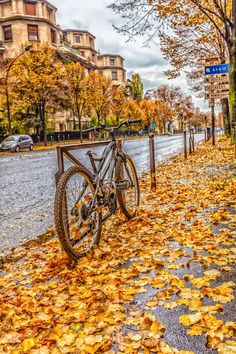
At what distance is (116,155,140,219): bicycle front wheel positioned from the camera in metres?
4.61

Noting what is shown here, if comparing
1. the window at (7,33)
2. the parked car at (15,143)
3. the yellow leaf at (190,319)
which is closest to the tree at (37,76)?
the parked car at (15,143)

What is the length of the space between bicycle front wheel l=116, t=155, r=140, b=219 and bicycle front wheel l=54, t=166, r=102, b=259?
2.55 ft

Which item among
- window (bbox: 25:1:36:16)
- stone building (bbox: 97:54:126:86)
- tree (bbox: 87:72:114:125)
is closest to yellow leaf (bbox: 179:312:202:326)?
tree (bbox: 87:72:114:125)

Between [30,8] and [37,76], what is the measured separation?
26.1 metres

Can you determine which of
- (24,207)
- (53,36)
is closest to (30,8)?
(53,36)

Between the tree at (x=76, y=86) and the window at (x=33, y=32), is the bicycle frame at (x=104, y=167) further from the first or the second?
the window at (x=33, y=32)

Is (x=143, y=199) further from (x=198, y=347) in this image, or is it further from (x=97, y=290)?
(x=198, y=347)

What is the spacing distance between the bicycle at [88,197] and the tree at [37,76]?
32159 mm

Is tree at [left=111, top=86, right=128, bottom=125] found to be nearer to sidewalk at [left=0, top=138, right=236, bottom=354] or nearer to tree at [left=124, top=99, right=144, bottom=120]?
tree at [left=124, top=99, right=144, bottom=120]

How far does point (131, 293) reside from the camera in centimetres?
273

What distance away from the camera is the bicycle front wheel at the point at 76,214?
3.24 meters

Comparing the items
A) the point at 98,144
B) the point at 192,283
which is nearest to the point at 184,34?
the point at 98,144

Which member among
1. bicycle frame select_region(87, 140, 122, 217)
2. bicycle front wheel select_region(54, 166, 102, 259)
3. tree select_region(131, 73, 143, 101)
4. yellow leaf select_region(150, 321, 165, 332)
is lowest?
yellow leaf select_region(150, 321, 165, 332)

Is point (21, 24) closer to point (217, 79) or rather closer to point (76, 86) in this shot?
point (76, 86)
